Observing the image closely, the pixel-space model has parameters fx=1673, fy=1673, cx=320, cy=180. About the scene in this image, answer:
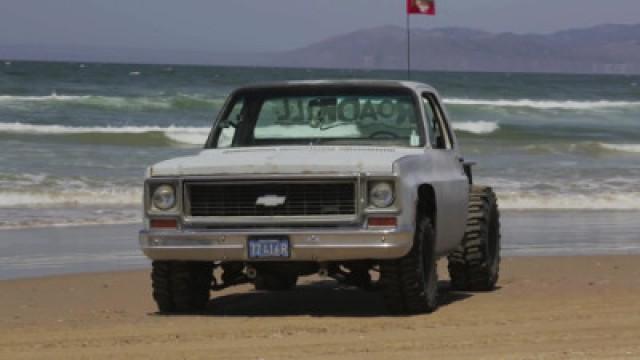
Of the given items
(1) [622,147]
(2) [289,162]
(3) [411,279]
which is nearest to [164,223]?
(2) [289,162]

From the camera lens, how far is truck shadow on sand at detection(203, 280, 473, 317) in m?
11.1

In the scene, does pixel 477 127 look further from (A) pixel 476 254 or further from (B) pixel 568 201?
(A) pixel 476 254

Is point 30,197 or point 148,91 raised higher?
point 30,197

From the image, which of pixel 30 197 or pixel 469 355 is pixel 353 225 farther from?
pixel 30 197

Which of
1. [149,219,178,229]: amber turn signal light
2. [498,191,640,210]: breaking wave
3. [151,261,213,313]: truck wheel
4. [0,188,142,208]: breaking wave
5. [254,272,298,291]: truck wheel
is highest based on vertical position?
[149,219,178,229]: amber turn signal light

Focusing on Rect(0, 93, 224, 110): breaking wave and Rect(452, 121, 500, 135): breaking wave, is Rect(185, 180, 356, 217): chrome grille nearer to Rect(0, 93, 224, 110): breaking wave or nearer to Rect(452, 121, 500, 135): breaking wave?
Rect(452, 121, 500, 135): breaking wave

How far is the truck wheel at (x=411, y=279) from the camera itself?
10422 millimetres

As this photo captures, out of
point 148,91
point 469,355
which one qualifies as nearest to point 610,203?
point 469,355

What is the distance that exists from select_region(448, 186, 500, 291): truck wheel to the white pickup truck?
0.95 metres

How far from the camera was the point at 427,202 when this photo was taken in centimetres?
1105

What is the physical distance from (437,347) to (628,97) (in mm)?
90750

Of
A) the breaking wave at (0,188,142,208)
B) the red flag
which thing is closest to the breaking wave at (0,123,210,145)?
the breaking wave at (0,188,142,208)

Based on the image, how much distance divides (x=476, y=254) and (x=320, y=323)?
281 centimetres

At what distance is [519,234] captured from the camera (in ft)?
60.3
